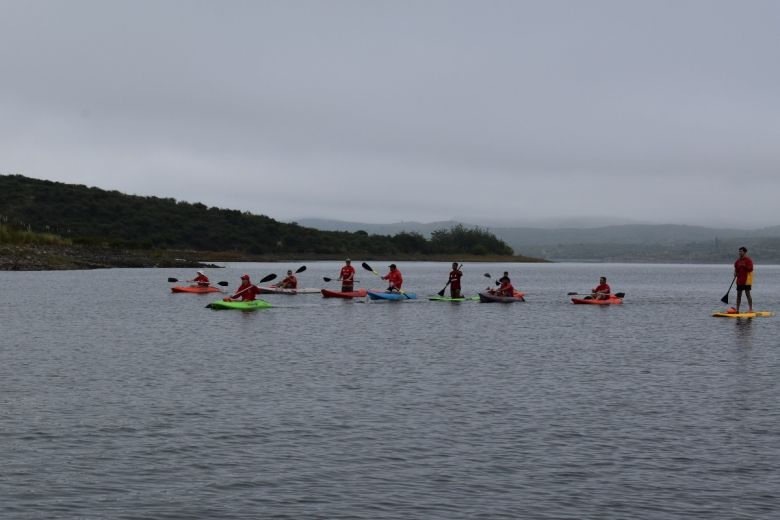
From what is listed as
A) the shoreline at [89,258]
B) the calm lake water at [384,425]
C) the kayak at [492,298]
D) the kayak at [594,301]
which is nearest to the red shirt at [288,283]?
the kayak at [492,298]

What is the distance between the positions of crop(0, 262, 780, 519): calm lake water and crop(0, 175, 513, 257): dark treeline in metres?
125

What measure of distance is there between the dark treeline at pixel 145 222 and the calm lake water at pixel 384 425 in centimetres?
12510

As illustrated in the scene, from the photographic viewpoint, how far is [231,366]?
29609mm

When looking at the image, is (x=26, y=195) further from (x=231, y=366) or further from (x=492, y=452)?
(x=492, y=452)

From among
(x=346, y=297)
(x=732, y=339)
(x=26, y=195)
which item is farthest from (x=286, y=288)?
(x=26, y=195)

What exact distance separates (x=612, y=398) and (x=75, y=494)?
1371 centimetres

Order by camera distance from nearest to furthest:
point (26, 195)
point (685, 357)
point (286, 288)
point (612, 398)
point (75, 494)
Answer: point (75, 494)
point (612, 398)
point (685, 357)
point (286, 288)
point (26, 195)

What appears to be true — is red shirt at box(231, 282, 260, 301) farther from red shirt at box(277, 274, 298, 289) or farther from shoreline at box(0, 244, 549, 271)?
shoreline at box(0, 244, 549, 271)

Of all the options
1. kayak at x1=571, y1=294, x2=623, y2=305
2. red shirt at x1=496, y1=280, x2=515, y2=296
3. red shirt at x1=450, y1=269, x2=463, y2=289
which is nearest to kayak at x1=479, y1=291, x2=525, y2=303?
red shirt at x1=496, y1=280, x2=515, y2=296

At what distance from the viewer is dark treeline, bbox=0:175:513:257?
6658 inches

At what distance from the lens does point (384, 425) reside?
2006 cm

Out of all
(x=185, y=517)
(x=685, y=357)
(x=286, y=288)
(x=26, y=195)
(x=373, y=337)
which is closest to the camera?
(x=185, y=517)

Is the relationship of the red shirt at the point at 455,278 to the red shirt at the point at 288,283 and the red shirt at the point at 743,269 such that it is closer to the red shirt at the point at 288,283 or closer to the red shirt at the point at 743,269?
the red shirt at the point at 288,283

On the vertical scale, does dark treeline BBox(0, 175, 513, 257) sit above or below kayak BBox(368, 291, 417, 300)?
above
